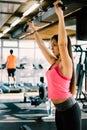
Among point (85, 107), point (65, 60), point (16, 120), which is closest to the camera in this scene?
point (65, 60)

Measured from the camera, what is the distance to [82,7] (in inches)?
200

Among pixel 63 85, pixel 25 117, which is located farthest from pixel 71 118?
pixel 25 117

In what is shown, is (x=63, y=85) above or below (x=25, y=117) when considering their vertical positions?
above

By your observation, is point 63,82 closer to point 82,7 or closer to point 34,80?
point 82,7

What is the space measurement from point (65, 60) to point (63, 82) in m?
0.16

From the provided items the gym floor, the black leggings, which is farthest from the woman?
the gym floor

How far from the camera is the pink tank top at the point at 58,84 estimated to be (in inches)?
80.7

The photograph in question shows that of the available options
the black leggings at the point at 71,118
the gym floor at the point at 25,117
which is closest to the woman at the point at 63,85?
the black leggings at the point at 71,118

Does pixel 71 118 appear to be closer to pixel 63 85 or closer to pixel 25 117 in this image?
pixel 63 85

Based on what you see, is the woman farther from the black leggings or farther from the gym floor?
the gym floor

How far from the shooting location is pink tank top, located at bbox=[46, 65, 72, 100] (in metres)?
2.05

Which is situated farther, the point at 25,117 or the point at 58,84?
the point at 25,117

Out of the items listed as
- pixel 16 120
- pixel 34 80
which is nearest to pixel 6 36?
pixel 34 80

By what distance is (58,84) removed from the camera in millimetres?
2051
